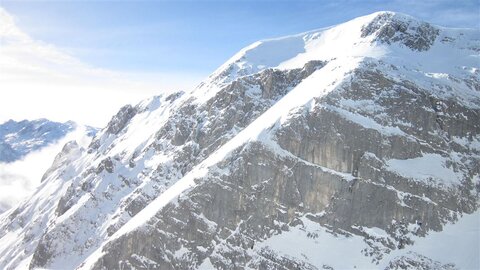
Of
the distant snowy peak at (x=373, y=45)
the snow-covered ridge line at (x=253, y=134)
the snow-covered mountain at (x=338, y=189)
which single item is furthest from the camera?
the distant snowy peak at (x=373, y=45)

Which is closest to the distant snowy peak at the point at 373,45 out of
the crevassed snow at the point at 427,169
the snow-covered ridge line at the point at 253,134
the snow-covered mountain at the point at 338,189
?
the snow-covered ridge line at the point at 253,134

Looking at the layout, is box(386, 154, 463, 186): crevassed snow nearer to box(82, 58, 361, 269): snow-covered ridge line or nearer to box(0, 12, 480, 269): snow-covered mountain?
box(0, 12, 480, 269): snow-covered mountain

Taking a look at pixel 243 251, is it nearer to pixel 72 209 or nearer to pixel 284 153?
pixel 284 153

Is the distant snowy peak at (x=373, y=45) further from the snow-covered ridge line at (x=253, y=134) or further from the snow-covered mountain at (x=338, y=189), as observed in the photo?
the snow-covered mountain at (x=338, y=189)

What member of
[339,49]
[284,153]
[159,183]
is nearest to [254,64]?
[339,49]

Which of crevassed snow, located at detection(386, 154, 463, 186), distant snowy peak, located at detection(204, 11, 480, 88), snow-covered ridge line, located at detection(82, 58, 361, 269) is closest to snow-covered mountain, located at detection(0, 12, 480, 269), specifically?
crevassed snow, located at detection(386, 154, 463, 186)
